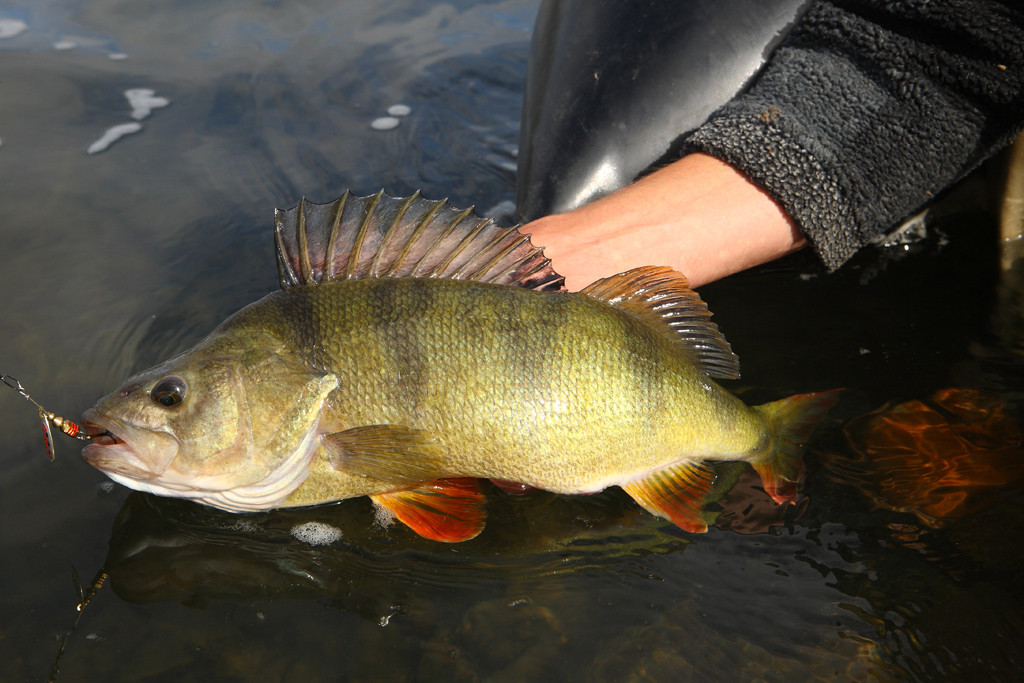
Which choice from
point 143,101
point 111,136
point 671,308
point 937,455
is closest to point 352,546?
point 671,308

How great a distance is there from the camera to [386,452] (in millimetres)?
2133

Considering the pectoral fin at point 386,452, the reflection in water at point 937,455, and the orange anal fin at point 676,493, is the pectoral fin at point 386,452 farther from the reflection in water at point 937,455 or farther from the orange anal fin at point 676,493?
the reflection in water at point 937,455

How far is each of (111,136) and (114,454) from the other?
336 centimetres

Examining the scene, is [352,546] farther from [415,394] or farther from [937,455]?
[937,455]

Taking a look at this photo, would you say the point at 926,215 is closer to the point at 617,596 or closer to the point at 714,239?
the point at 714,239

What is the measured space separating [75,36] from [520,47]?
3.41 m

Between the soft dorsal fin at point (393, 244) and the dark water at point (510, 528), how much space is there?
2.54 ft

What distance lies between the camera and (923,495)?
2.53 meters

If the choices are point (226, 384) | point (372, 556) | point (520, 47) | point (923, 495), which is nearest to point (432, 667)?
point (372, 556)

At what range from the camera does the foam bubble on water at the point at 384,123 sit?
16.4 ft

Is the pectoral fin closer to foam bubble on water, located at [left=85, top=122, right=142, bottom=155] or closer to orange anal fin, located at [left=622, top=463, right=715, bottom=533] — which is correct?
orange anal fin, located at [left=622, top=463, right=715, bottom=533]

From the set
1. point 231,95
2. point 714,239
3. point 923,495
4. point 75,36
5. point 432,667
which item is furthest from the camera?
point 75,36

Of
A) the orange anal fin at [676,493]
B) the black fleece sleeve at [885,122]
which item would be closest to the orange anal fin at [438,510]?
the orange anal fin at [676,493]

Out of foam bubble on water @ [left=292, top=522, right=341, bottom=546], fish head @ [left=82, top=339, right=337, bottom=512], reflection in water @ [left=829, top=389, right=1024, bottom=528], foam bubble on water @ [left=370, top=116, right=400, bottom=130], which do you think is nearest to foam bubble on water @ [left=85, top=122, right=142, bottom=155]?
foam bubble on water @ [left=370, top=116, right=400, bottom=130]
